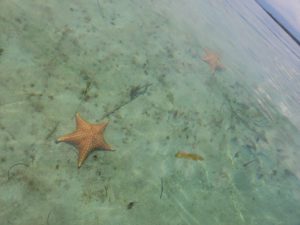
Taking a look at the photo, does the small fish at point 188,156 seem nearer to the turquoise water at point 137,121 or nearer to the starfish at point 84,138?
the turquoise water at point 137,121

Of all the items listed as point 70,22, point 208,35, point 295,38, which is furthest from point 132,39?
point 295,38

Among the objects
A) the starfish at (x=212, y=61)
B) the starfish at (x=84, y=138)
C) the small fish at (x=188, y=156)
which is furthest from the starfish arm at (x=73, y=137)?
the starfish at (x=212, y=61)

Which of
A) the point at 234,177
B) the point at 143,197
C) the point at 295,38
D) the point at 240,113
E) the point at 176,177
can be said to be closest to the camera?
the point at 143,197

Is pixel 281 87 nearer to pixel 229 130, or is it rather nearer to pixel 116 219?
pixel 229 130

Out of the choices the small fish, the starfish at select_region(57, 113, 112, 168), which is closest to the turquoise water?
the small fish

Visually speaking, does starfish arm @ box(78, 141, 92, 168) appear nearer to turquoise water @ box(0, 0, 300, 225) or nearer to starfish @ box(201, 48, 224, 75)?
turquoise water @ box(0, 0, 300, 225)

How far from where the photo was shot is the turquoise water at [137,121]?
11.3ft

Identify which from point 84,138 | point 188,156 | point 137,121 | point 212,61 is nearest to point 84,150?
point 84,138

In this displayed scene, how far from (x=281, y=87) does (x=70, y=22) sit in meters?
3.98

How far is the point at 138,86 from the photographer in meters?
4.67

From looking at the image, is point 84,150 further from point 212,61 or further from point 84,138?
point 212,61

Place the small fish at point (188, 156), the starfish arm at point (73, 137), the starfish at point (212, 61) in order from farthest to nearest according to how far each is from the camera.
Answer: the starfish at point (212, 61), the small fish at point (188, 156), the starfish arm at point (73, 137)

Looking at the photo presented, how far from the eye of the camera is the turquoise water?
346 centimetres

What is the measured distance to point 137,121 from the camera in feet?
14.1
